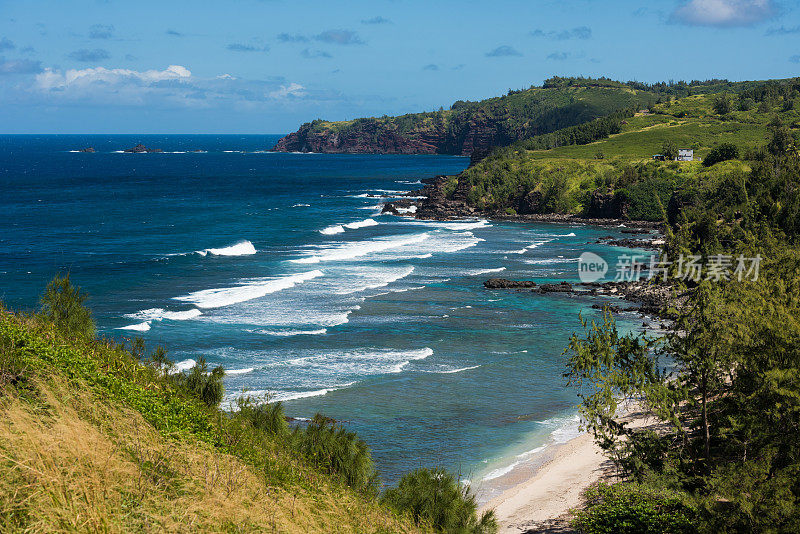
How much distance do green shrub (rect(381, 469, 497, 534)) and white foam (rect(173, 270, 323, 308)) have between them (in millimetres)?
36358

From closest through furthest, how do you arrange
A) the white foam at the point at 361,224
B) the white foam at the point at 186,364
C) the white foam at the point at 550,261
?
1. the white foam at the point at 186,364
2. the white foam at the point at 550,261
3. the white foam at the point at 361,224

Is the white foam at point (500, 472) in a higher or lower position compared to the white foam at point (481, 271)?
lower

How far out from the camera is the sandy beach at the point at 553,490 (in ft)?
70.3

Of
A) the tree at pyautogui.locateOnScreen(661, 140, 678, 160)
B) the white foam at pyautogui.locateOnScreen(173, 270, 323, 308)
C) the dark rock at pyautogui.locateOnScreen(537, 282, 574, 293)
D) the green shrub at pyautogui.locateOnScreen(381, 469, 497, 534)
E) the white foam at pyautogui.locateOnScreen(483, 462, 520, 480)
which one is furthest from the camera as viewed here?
the tree at pyautogui.locateOnScreen(661, 140, 678, 160)

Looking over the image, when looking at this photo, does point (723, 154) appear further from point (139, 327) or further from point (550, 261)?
point (139, 327)

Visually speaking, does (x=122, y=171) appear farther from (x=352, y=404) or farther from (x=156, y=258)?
(x=352, y=404)

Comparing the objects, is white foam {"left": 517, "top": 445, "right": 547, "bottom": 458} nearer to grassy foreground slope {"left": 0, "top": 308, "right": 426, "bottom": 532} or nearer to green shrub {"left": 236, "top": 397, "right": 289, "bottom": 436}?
green shrub {"left": 236, "top": 397, "right": 289, "bottom": 436}

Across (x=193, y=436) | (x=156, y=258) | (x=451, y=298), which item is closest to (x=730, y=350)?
(x=193, y=436)

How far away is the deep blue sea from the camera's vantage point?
30422mm

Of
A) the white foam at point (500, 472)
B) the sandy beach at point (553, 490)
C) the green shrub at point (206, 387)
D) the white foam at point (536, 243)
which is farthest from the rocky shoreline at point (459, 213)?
the green shrub at point (206, 387)

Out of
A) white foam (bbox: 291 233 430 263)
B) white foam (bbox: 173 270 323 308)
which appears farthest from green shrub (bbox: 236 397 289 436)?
white foam (bbox: 291 233 430 263)

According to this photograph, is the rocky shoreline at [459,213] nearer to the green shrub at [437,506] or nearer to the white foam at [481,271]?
the white foam at [481,271]

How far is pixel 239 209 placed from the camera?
4355 inches

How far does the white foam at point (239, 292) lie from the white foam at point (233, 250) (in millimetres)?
14159
